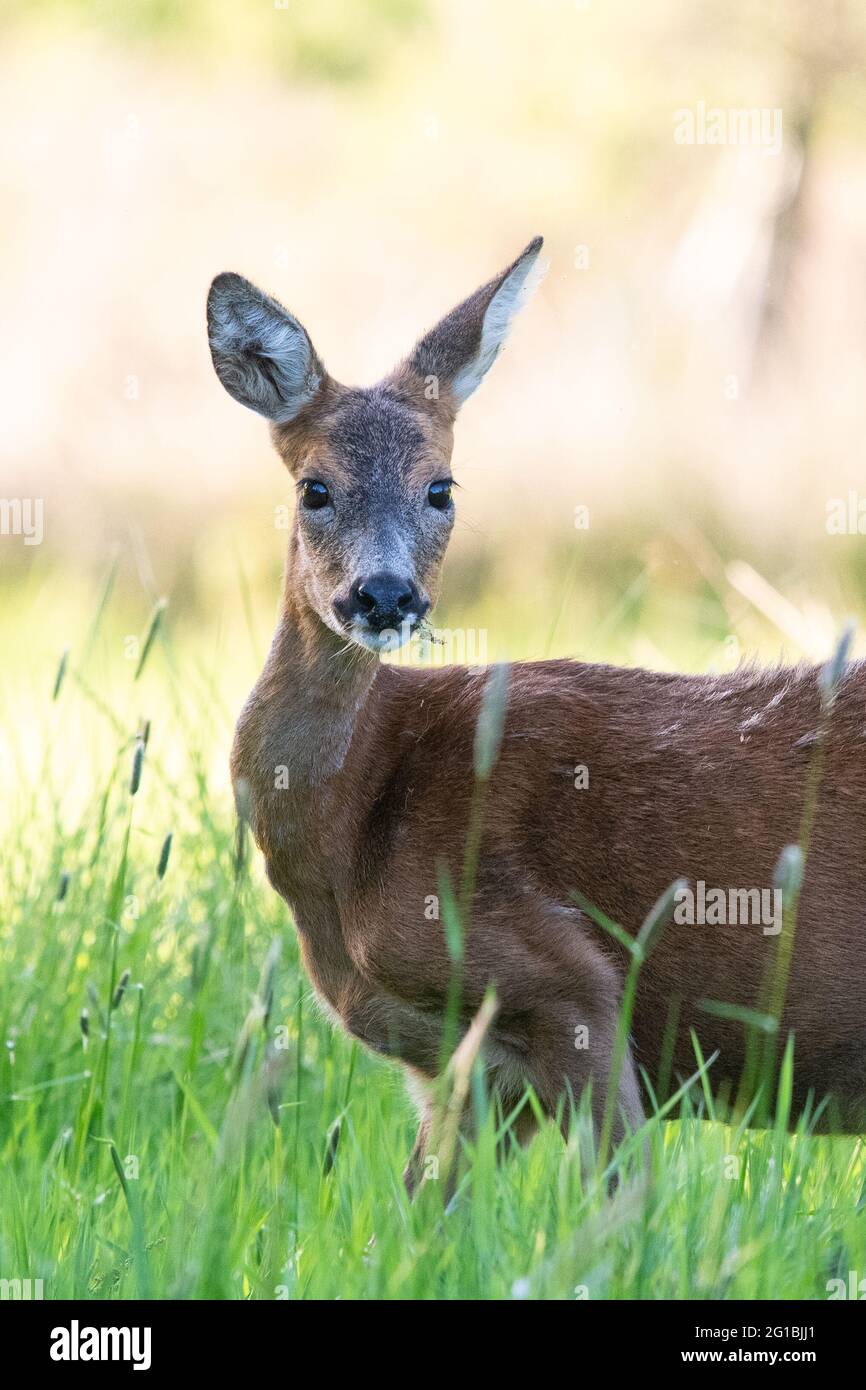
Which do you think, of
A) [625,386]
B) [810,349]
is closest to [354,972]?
[625,386]

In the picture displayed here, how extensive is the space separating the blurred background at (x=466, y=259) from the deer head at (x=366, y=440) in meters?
6.41

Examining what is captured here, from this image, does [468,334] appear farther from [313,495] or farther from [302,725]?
[302,725]

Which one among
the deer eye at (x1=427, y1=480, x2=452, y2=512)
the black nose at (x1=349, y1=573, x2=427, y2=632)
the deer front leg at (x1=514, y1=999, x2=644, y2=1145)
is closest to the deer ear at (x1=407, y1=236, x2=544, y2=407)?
the deer eye at (x1=427, y1=480, x2=452, y2=512)

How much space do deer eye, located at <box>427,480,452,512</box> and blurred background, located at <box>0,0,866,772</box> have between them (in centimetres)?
672

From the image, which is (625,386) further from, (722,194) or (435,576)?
(435,576)

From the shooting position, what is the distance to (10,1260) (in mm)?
3676

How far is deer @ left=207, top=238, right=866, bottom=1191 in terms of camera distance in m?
4.38

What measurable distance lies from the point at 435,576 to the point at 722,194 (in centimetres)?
1072

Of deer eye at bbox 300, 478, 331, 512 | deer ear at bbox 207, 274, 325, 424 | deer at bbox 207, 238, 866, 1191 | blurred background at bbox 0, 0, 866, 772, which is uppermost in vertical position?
blurred background at bbox 0, 0, 866, 772

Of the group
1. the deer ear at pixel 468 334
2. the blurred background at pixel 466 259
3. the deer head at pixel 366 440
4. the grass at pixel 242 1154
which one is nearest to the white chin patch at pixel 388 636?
the deer head at pixel 366 440

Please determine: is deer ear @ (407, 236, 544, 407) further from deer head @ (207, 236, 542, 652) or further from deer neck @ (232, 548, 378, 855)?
deer neck @ (232, 548, 378, 855)

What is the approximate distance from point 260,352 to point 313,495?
48 cm

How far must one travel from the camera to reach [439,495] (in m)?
4.84
